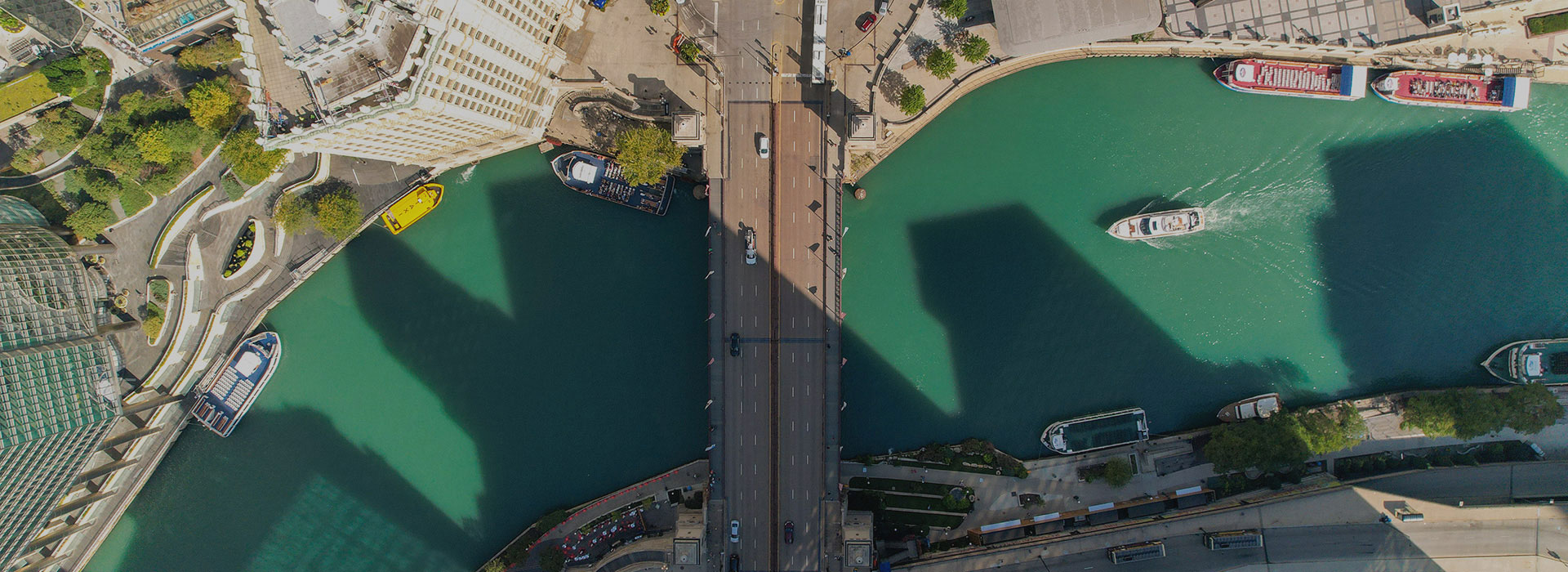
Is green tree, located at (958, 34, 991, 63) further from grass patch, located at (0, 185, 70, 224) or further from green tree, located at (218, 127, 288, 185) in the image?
grass patch, located at (0, 185, 70, 224)

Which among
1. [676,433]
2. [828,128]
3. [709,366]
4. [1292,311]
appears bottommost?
[676,433]

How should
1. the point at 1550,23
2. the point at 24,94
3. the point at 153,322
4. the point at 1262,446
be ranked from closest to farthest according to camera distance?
the point at 1550,23, the point at 1262,446, the point at 24,94, the point at 153,322

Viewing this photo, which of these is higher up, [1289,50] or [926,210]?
[1289,50]

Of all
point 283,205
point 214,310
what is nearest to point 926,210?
point 283,205

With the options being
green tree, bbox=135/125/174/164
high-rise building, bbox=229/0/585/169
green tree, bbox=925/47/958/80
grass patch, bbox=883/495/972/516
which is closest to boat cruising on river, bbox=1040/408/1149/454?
grass patch, bbox=883/495/972/516

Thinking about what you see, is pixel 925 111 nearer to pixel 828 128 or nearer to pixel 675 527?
pixel 828 128

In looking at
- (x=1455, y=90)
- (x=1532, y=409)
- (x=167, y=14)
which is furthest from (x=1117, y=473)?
(x=167, y=14)

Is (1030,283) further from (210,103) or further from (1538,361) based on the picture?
(210,103)
